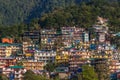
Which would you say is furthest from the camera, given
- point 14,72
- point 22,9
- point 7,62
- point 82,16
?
point 22,9

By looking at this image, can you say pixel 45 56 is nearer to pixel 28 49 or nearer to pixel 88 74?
pixel 28 49

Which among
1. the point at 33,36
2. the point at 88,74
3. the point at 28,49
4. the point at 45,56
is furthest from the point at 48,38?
the point at 88,74

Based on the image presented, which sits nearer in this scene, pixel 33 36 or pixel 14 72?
pixel 14 72

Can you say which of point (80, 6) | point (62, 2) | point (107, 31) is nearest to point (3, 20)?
point (62, 2)

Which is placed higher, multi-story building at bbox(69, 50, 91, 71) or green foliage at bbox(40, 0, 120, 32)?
green foliage at bbox(40, 0, 120, 32)

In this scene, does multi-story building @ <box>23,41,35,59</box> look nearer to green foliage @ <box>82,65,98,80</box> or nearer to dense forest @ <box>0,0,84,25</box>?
green foliage @ <box>82,65,98,80</box>

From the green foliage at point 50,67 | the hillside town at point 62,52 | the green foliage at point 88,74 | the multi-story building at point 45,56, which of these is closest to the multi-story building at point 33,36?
the hillside town at point 62,52

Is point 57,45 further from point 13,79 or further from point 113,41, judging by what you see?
point 13,79

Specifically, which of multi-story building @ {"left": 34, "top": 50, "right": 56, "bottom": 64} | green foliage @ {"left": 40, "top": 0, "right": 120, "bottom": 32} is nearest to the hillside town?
multi-story building @ {"left": 34, "top": 50, "right": 56, "bottom": 64}

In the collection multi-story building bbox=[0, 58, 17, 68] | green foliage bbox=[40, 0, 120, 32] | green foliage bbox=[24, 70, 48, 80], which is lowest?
multi-story building bbox=[0, 58, 17, 68]
